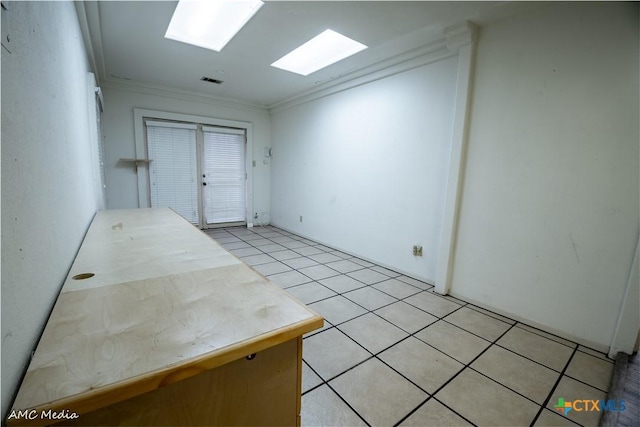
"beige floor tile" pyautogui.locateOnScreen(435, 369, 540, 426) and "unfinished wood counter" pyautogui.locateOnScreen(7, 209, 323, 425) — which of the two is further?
"beige floor tile" pyautogui.locateOnScreen(435, 369, 540, 426)

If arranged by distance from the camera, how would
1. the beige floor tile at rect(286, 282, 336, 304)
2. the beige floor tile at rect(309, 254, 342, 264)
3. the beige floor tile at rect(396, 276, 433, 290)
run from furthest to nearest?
1. the beige floor tile at rect(309, 254, 342, 264)
2. the beige floor tile at rect(396, 276, 433, 290)
3. the beige floor tile at rect(286, 282, 336, 304)

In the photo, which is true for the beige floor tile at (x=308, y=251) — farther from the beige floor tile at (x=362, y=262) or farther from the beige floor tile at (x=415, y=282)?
the beige floor tile at (x=415, y=282)

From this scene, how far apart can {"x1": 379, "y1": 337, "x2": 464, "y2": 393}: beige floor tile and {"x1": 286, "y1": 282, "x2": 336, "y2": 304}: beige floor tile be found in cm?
94

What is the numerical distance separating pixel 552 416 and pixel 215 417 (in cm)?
181

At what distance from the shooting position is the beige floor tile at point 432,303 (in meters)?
2.54

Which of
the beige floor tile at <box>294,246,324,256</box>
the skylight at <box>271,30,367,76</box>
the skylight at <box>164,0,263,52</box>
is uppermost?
the skylight at <box>271,30,367,76</box>

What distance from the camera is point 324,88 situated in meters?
4.38

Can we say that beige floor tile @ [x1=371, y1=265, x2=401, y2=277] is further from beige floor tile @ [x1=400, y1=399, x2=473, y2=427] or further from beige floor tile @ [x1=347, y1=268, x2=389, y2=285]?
beige floor tile @ [x1=400, y1=399, x2=473, y2=427]

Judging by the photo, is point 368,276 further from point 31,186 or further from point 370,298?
point 31,186

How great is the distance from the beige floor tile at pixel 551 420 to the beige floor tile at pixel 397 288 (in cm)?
141

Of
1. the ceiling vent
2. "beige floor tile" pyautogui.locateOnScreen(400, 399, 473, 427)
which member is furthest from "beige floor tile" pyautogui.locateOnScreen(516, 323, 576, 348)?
the ceiling vent

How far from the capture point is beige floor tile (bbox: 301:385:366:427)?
1370 mm

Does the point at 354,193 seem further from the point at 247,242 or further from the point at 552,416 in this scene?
the point at 552,416

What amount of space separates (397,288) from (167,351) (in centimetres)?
274
